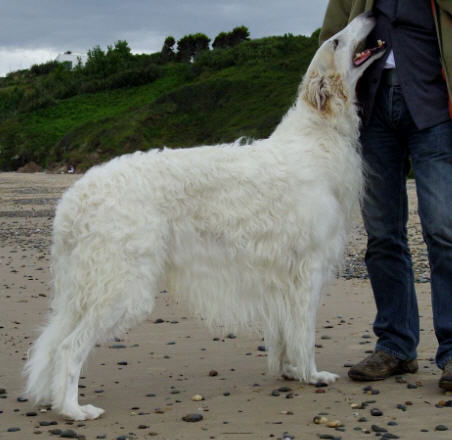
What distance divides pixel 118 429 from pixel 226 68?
63025 mm

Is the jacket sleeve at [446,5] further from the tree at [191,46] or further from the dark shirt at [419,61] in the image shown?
the tree at [191,46]

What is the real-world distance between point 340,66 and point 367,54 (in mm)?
187

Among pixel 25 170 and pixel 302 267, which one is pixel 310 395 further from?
pixel 25 170

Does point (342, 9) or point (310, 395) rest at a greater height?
point (342, 9)

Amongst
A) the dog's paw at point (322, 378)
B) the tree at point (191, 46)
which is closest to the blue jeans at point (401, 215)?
the dog's paw at point (322, 378)

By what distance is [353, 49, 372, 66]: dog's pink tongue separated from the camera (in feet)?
14.5

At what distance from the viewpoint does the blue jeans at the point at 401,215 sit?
4.14 meters

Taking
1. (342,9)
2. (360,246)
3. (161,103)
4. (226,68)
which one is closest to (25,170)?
(161,103)

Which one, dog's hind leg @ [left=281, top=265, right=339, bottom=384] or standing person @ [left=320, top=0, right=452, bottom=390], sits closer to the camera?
standing person @ [left=320, top=0, right=452, bottom=390]

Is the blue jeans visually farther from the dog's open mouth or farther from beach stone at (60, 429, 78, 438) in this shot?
beach stone at (60, 429, 78, 438)

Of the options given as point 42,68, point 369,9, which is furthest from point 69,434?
point 42,68

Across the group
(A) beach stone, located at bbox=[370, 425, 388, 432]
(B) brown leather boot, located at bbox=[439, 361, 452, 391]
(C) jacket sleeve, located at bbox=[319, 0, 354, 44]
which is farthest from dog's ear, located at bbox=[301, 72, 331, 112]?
(A) beach stone, located at bbox=[370, 425, 388, 432]

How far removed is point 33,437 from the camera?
139 inches

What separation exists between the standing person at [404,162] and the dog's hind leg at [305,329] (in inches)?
10.7
